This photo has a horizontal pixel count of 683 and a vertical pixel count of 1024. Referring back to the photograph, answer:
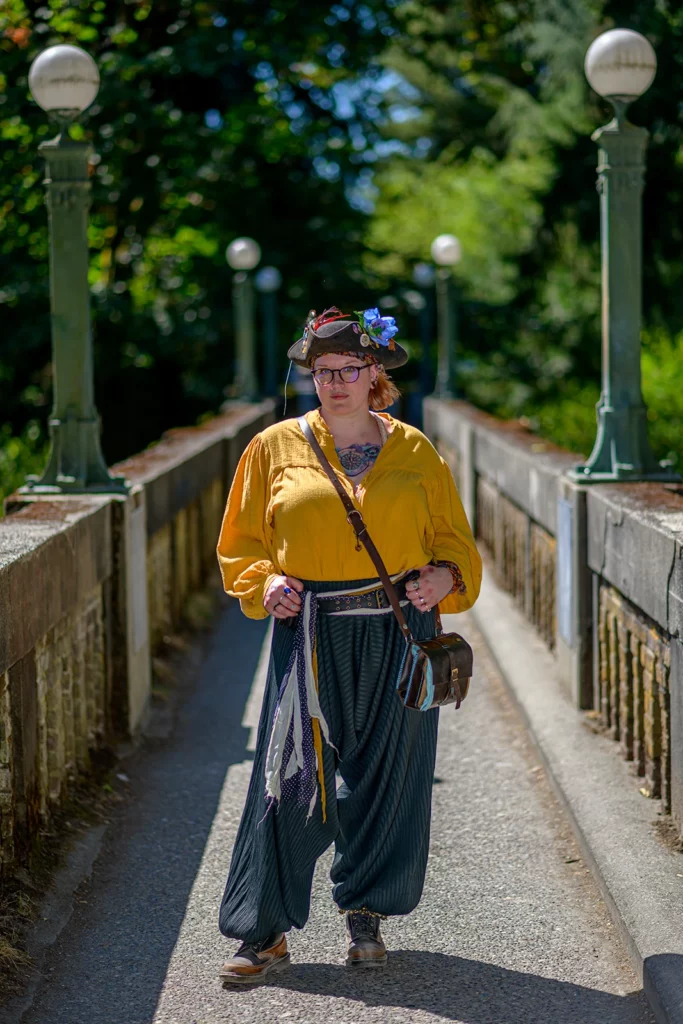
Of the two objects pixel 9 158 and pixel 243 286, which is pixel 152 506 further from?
pixel 243 286

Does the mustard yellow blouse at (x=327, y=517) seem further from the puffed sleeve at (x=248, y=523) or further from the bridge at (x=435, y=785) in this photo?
the bridge at (x=435, y=785)

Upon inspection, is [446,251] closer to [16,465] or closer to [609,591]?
[16,465]

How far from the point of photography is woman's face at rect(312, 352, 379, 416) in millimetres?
4215

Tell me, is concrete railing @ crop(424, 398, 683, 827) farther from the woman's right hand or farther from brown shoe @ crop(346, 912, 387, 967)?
the woman's right hand

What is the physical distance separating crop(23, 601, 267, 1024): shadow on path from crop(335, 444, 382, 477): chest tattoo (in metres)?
1.52

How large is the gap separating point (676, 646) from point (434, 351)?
3041 centimetres

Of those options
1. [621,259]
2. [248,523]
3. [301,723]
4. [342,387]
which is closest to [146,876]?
[301,723]

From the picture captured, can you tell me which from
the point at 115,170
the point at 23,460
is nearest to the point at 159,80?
the point at 115,170

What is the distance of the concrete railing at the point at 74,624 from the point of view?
4711 millimetres

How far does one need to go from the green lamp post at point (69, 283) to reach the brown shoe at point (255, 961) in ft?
10.3

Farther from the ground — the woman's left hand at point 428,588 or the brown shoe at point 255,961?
the woman's left hand at point 428,588

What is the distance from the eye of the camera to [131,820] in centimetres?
582

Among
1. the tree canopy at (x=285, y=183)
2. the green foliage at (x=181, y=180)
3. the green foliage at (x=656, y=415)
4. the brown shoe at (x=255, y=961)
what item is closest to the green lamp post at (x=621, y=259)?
the brown shoe at (x=255, y=961)

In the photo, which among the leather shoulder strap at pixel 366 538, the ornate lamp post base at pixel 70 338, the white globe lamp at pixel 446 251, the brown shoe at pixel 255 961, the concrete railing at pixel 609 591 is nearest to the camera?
the leather shoulder strap at pixel 366 538
